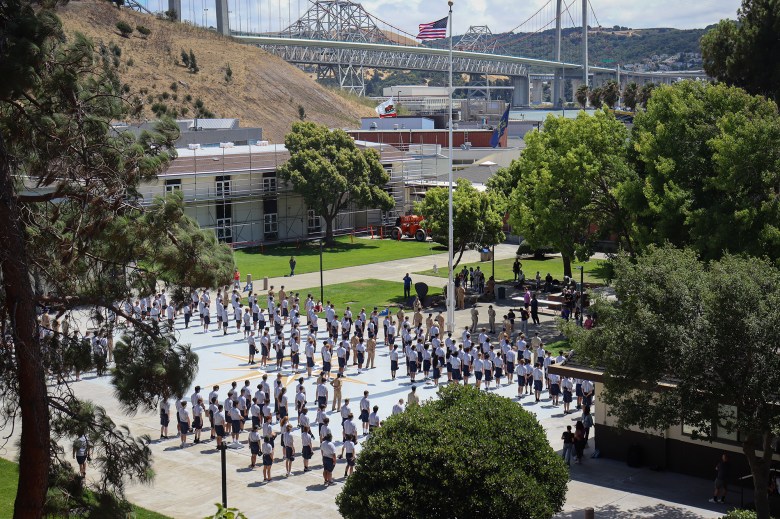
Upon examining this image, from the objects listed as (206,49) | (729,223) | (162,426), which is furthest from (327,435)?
(206,49)

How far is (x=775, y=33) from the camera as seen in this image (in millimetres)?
39562

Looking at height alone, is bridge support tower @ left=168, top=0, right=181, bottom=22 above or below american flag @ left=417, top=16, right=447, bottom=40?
above

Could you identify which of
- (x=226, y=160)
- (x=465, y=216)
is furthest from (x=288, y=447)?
(x=226, y=160)

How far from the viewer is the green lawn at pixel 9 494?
1977 centimetres

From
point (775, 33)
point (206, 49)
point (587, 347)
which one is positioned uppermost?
point (206, 49)

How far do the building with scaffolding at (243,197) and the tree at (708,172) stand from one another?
2754 cm

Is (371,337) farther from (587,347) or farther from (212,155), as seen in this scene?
(212,155)

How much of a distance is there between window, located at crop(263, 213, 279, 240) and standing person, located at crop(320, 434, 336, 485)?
38.6 metres

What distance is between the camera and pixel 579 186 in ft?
122

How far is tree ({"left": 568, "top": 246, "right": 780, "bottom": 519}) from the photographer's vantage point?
55.6ft

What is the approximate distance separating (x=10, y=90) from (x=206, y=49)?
347 ft

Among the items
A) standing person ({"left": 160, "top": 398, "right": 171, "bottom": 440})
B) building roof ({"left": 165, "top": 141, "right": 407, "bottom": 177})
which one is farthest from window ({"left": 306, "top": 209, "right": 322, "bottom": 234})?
standing person ({"left": 160, "top": 398, "right": 171, "bottom": 440})

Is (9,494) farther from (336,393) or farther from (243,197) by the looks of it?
(243,197)

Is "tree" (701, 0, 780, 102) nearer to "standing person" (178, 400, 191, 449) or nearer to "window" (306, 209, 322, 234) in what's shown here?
"standing person" (178, 400, 191, 449)
